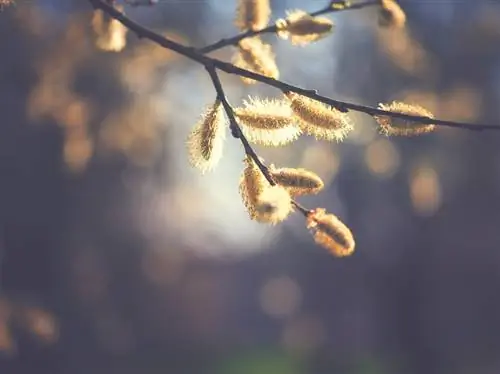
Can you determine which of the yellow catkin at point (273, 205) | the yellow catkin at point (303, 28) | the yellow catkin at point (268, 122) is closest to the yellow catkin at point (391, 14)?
the yellow catkin at point (303, 28)

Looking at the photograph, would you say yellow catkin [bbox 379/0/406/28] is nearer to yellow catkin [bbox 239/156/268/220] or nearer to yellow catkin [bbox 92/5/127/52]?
yellow catkin [bbox 239/156/268/220]

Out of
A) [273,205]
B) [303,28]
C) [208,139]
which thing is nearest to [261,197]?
[273,205]

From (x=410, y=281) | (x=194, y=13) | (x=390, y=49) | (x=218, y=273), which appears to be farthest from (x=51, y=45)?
(x=218, y=273)

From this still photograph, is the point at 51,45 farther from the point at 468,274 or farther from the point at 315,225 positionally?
the point at 468,274

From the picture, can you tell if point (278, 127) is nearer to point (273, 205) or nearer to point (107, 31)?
point (273, 205)

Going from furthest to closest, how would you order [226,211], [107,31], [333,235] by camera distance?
1. [226,211]
2. [107,31]
3. [333,235]

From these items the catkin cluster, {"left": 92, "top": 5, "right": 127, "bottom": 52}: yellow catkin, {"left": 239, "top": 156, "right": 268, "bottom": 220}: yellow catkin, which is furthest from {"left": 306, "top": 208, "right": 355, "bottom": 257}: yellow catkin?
{"left": 92, "top": 5, "right": 127, "bottom": 52}: yellow catkin

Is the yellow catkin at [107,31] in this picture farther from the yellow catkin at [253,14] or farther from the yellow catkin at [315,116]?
the yellow catkin at [315,116]

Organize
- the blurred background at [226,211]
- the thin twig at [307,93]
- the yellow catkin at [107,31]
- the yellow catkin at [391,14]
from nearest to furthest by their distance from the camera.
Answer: the thin twig at [307,93], the yellow catkin at [391,14], the yellow catkin at [107,31], the blurred background at [226,211]
